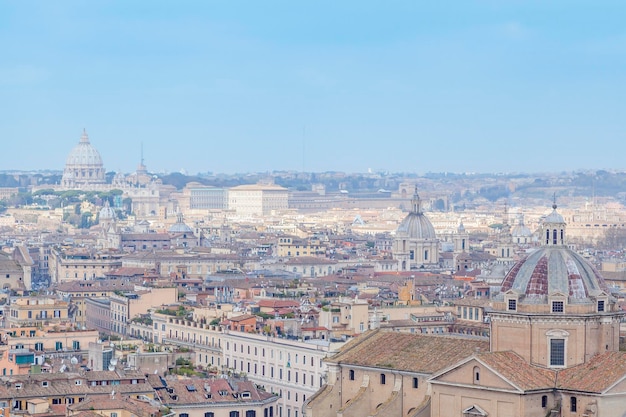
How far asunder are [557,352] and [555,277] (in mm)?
1351

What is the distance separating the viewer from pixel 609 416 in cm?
3978

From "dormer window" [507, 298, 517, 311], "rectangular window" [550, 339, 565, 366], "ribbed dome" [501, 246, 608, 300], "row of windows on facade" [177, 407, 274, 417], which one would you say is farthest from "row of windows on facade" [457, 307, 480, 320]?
"rectangular window" [550, 339, 565, 366]

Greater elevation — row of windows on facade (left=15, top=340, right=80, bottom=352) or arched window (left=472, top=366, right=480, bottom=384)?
arched window (left=472, top=366, right=480, bottom=384)

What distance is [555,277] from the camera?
41500 mm

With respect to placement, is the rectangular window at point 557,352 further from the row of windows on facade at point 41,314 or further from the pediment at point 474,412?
the row of windows on facade at point 41,314

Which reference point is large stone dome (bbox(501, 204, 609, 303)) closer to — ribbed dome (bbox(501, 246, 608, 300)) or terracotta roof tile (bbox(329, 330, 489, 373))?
ribbed dome (bbox(501, 246, 608, 300))

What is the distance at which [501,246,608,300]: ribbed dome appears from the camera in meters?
41.5

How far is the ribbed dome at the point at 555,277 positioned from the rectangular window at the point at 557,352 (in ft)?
2.75

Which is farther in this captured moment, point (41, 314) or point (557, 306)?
point (41, 314)

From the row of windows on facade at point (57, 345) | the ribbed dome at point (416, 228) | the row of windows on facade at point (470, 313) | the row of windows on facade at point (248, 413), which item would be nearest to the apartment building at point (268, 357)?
the row of windows on facade at point (248, 413)

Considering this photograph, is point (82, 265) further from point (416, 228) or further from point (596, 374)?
point (596, 374)

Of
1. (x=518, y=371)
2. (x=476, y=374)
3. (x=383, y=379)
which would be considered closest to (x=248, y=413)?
(x=383, y=379)

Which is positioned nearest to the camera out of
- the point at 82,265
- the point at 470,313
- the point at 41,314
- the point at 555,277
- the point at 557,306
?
the point at 557,306

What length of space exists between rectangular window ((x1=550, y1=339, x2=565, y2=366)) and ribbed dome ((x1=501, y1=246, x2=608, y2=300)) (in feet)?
2.75
